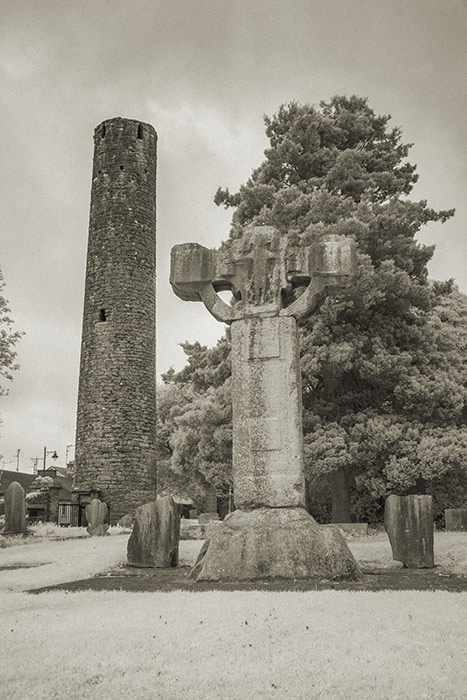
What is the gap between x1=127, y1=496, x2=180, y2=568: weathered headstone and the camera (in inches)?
301

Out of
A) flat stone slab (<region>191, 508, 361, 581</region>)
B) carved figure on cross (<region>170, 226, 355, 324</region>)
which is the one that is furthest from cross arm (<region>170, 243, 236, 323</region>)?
flat stone slab (<region>191, 508, 361, 581</region>)

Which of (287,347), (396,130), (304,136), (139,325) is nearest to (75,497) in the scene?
(139,325)

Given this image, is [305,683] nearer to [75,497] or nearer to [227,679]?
[227,679]

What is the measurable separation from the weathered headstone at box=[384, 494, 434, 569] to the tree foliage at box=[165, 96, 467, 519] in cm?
774

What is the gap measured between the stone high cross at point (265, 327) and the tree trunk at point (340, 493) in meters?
11.1

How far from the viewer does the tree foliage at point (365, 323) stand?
1600 cm

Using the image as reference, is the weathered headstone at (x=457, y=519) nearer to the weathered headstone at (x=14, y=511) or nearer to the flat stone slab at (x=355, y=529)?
the flat stone slab at (x=355, y=529)

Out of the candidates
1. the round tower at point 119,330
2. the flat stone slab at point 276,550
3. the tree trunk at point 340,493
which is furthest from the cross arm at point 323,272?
the round tower at point 119,330

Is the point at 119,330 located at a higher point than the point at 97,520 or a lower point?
higher

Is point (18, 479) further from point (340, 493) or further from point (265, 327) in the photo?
point (265, 327)

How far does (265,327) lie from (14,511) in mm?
12999

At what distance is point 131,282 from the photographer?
27.9 metres

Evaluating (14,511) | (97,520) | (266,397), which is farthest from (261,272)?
(97,520)

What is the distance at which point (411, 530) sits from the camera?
7.44 meters
